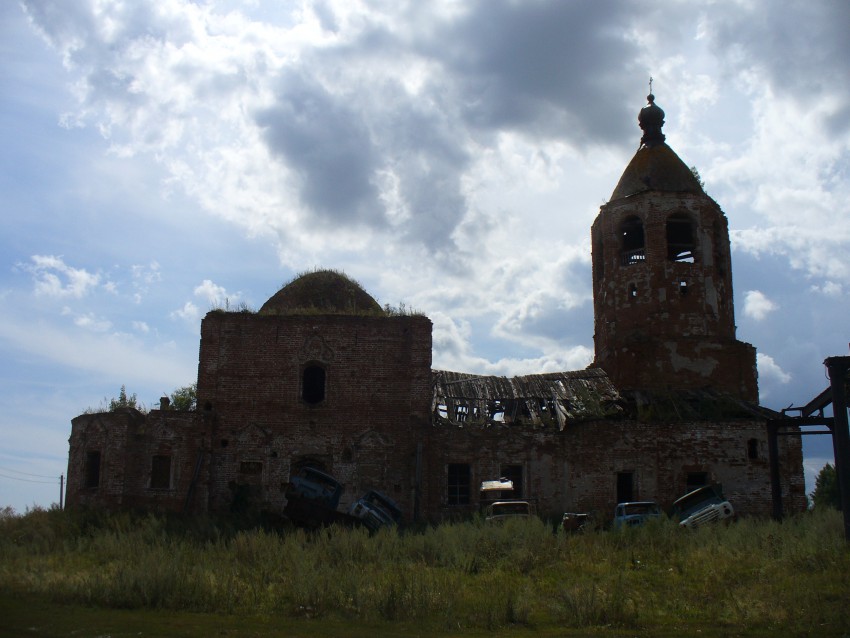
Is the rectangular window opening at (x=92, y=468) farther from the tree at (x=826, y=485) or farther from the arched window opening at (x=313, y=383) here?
the tree at (x=826, y=485)

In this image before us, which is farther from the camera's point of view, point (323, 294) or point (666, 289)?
point (323, 294)

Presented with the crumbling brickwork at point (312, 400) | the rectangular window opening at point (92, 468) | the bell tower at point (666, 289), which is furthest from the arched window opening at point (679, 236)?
the rectangular window opening at point (92, 468)

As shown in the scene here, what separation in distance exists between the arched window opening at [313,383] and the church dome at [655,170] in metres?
12.0

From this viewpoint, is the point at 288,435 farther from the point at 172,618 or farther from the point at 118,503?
the point at 172,618

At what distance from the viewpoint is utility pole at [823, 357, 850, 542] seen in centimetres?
1675

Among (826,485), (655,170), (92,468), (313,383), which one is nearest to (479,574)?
(313,383)

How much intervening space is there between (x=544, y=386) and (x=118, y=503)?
43.0 ft

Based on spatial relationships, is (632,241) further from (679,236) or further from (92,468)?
(92,468)

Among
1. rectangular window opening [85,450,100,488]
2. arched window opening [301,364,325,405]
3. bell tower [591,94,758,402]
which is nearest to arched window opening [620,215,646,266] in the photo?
bell tower [591,94,758,402]

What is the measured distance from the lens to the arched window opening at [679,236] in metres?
28.1

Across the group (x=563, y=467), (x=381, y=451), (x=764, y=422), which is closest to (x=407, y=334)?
(x=381, y=451)

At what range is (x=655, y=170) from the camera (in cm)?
2894

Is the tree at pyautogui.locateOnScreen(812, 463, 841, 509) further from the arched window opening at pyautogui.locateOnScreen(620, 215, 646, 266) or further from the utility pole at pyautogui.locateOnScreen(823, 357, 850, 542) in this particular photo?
the utility pole at pyautogui.locateOnScreen(823, 357, 850, 542)

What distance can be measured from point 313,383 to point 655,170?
1380 centimetres
